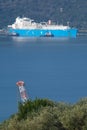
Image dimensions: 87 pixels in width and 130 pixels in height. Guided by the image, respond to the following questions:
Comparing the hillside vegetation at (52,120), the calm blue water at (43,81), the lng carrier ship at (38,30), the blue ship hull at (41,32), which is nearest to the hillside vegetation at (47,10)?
the blue ship hull at (41,32)

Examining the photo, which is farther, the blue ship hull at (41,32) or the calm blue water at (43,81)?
the blue ship hull at (41,32)

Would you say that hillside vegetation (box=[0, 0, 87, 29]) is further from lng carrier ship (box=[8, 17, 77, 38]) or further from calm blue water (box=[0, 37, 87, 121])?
calm blue water (box=[0, 37, 87, 121])

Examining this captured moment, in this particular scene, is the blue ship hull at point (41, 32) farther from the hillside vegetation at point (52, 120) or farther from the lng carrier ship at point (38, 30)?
the hillside vegetation at point (52, 120)

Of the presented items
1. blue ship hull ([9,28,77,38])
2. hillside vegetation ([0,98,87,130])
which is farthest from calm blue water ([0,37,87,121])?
blue ship hull ([9,28,77,38])

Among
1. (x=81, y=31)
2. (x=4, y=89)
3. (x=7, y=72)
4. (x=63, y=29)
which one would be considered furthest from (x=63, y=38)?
(x=4, y=89)

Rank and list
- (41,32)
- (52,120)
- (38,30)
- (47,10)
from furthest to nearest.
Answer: (47,10)
(38,30)
(41,32)
(52,120)

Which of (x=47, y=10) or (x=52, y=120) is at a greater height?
(x=52, y=120)

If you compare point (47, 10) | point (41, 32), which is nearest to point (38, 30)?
point (41, 32)

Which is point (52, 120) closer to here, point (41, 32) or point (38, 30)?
point (41, 32)
